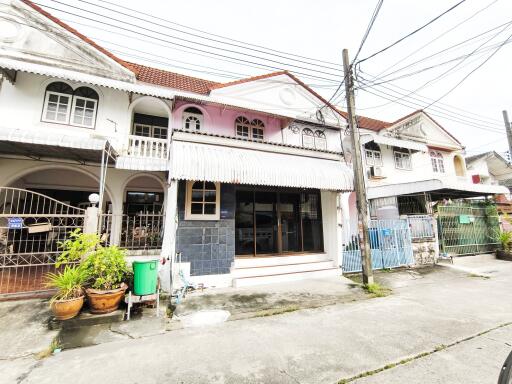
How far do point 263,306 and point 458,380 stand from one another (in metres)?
3.62

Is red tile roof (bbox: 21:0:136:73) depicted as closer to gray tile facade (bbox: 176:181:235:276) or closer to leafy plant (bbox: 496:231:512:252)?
gray tile facade (bbox: 176:181:235:276)

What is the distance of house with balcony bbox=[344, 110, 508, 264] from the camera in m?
10.7

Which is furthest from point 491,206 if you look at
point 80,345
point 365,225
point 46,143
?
point 46,143

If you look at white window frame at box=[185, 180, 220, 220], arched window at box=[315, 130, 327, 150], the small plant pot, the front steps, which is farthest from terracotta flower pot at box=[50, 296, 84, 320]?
the small plant pot

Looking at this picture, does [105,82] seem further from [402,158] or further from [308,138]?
[402,158]

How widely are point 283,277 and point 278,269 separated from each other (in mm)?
311

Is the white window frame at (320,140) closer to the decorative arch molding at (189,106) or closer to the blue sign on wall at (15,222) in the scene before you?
the decorative arch molding at (189,106)

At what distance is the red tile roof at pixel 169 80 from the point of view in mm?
10578

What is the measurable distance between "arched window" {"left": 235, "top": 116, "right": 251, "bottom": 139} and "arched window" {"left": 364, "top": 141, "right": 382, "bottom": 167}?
7815 mm

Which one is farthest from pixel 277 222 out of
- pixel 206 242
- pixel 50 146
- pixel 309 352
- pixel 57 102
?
pixel 57 102

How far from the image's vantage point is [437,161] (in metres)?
17.4

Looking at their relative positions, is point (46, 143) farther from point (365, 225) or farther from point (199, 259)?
point (365, 225)

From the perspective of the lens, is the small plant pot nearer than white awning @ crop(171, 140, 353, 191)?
Result: No

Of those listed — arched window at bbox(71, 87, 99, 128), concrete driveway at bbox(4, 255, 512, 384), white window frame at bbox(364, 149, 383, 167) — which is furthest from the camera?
white window frame at bbox(364, 149, 383, 167)
